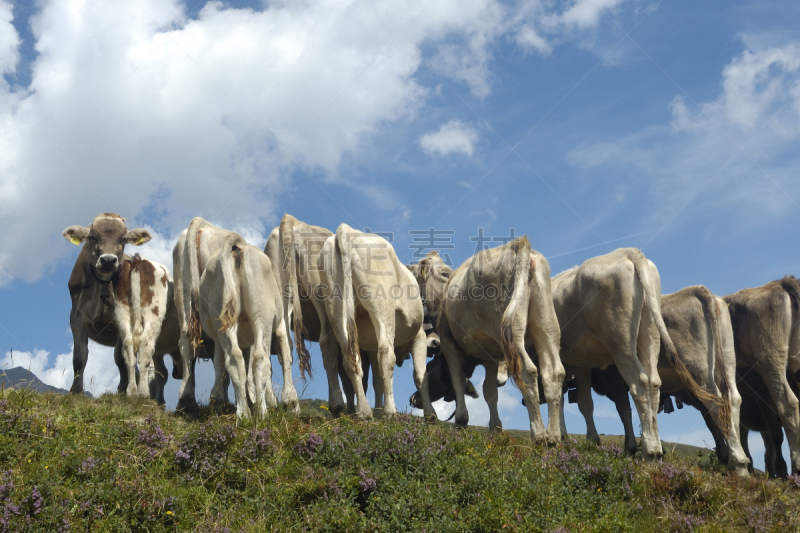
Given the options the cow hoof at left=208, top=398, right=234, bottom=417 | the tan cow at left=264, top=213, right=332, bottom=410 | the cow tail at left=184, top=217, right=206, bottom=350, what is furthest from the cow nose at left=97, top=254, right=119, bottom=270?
the cow hoof at left=208, top=398, right=234, bottom=417

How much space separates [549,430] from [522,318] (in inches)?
77.0

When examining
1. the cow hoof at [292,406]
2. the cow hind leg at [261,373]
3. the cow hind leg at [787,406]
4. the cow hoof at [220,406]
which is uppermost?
the cow hind leg at [261,373]

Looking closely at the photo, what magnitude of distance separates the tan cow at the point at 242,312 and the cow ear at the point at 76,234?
505cm

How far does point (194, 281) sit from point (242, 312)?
1622 millimetres

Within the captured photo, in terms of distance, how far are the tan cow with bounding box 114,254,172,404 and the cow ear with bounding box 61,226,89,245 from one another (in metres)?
1.45

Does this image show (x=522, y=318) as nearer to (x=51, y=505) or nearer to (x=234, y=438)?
(x=234, y=438)

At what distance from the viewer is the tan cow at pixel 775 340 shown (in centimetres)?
1294

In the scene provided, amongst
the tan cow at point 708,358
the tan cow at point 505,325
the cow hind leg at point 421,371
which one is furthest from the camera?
the cow hind leg at point 421,371

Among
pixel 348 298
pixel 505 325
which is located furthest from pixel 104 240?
pixel 505 325

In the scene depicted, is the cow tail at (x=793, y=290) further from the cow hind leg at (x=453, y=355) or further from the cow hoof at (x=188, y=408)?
the cow hoof at (x=188, y=408)

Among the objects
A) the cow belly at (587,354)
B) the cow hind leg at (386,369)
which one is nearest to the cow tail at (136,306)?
the cow hind leg at (386,369)

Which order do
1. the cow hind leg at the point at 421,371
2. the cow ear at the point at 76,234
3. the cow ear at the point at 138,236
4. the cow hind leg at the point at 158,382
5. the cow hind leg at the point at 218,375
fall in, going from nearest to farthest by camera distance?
the cow hind leg at the point at 218,375, the cow hind leg at the point at 421,371, the cow ear at the point at 76,234, the cow ear at the point at 138,236, the cow hind leg at the point at 158,382

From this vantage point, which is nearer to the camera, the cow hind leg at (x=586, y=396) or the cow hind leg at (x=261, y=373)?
the cow hind leg at (x=261, y=373)

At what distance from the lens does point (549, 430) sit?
37.0ft
